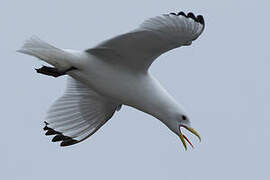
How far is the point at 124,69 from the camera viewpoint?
8867 millimetres

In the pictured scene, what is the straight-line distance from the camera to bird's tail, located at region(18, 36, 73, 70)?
8469 mm

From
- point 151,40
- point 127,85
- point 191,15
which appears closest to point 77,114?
point 127,85

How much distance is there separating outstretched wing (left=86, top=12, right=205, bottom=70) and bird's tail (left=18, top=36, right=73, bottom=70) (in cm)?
31

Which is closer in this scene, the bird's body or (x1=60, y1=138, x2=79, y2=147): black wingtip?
the bird's body

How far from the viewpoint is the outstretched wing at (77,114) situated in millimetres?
9680

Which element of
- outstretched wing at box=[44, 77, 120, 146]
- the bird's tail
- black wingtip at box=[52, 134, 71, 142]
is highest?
the bird's tail

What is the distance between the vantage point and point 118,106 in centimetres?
980

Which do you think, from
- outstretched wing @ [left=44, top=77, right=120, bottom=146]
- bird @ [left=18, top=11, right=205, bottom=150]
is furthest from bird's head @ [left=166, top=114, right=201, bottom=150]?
outstretched wing @ [left=44, top=77, right=120, bottom=146]

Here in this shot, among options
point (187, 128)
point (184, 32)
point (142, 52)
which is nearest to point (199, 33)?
point (184, 32)

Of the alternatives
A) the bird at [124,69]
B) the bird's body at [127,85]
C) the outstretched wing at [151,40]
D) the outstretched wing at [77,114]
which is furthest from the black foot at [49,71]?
the outstretched wing at [77,114]

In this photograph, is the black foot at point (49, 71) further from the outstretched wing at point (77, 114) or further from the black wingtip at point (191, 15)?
the black wingtip at point (191, 15)

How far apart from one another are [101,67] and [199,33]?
1.23 m

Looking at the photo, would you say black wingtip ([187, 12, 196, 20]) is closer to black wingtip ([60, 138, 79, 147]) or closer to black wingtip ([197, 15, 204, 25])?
black wingtip ([197, 15, 204, 25])

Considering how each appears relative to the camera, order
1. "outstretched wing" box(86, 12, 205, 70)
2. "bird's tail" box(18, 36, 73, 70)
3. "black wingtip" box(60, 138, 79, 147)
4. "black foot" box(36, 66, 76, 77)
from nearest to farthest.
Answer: "outstretched wing" box(86, 12, 205, 70) → "bird's tail" box(18, 36, 73, 70) → "black foot" box(36, 66, 76, 77) → "black wingtip" box(60, 138, 79, 147)
